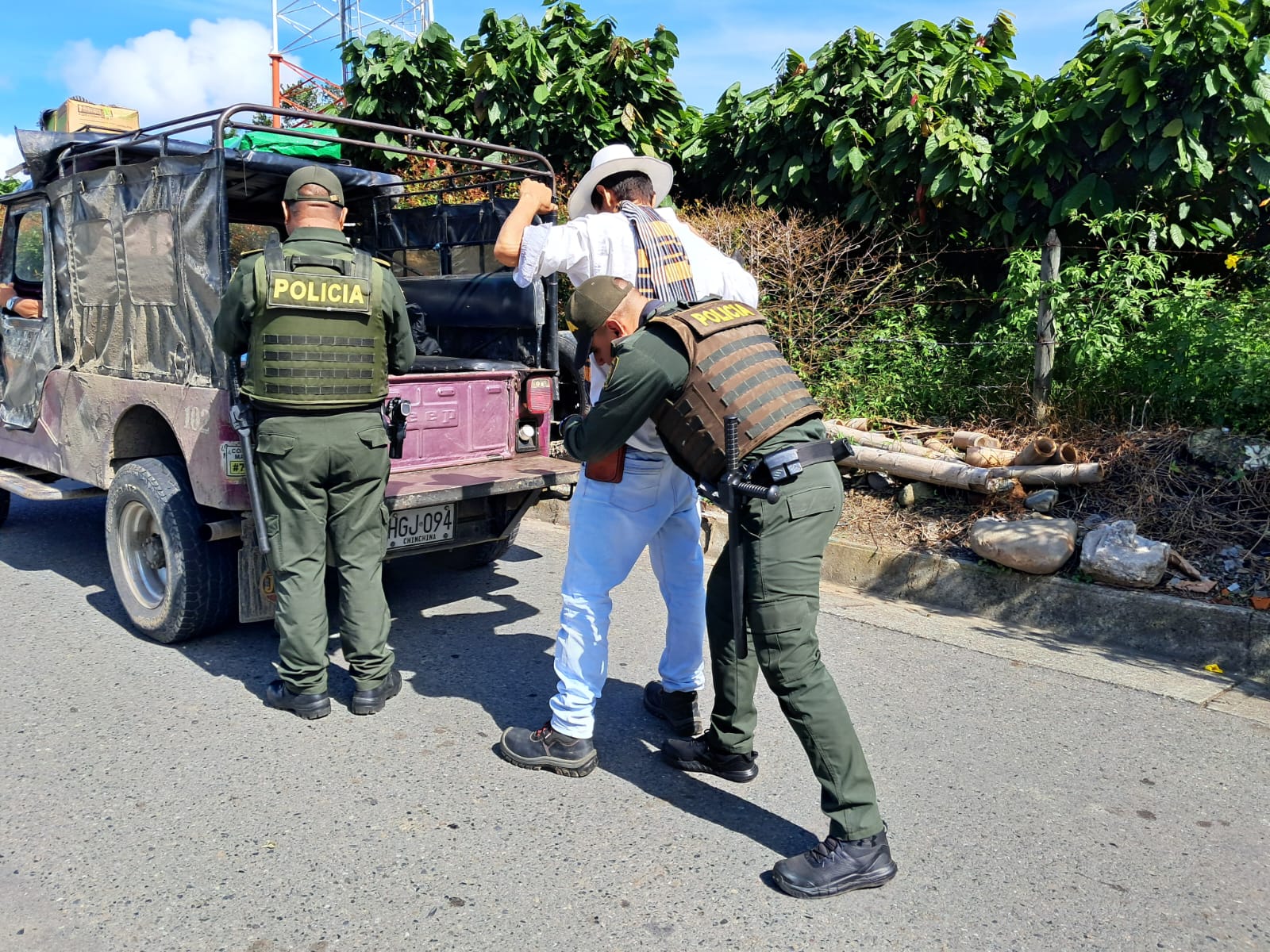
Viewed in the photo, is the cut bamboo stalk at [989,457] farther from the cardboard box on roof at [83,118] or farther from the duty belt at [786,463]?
the cardboard box on roof at [83,118]

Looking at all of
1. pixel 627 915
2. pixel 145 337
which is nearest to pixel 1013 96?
pixel 145 337

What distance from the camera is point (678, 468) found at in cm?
342

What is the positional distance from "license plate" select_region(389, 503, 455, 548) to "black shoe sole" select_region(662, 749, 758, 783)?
1.69 metres

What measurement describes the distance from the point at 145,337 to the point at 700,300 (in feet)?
10.3

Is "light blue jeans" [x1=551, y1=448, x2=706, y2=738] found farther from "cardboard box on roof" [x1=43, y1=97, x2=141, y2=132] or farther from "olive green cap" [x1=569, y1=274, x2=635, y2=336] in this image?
"cardboard box on roof" [x1=43, y1=97, x2=141, y2=132]

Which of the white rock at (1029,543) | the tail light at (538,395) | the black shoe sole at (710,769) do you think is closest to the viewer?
the black shoe sole at (710,769)

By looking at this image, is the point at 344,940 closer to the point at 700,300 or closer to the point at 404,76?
the point at 700,300

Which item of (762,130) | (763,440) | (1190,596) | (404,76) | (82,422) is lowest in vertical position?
(1190,596)

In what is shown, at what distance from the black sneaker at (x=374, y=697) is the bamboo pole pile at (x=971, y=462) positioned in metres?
2.78

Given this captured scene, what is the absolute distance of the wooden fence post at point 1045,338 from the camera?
637 centimetres

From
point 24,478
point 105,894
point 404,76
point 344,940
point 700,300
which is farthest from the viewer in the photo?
point 404,76

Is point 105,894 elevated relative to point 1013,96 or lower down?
lower down

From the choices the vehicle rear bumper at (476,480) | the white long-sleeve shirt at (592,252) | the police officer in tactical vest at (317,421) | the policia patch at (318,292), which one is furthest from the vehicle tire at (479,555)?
the white long-sleeve shirt at (592,252)

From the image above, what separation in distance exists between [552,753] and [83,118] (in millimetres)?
5039
